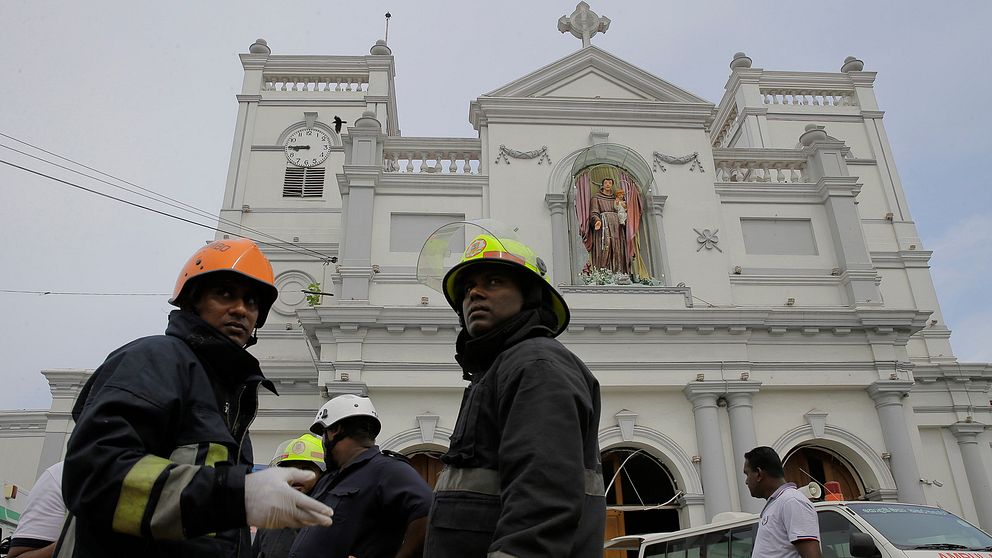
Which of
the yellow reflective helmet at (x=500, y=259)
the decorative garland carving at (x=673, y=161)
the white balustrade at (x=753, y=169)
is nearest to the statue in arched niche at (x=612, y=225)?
the decorative garland carving at (x=673, y=161)

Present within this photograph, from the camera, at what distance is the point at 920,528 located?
6.00 metres

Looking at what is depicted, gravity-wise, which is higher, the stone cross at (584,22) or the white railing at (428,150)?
the stone cross at (584,22)

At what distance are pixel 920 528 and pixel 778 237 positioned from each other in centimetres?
1056

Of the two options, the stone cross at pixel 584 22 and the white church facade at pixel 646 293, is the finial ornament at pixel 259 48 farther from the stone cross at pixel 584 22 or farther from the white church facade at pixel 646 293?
the stone cross at pixel 584 22

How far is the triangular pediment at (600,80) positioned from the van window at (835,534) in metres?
12.1

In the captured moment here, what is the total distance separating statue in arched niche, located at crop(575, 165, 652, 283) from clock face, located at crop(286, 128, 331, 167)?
25.1 feet

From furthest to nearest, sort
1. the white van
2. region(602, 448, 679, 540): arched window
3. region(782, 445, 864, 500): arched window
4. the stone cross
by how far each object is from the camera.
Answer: the stone cross → region(782, 445, 864, 500): arched window → region(602, 448, 679, 540): arched window → the white van

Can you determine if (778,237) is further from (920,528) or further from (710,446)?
(920,528)

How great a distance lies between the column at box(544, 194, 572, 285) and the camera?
47.3ft

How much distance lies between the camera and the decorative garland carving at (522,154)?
51.0ft

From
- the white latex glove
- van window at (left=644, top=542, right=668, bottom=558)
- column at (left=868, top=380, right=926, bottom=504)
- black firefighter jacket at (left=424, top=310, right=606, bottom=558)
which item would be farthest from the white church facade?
the white latex glove

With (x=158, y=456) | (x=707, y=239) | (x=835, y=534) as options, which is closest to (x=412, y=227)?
(x=707, y=239)

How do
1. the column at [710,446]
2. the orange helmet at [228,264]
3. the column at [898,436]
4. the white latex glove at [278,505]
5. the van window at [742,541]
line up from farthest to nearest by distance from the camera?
the column at [898,436]
the column at [710,446]
the van window at [742,541]
the orange helmet at [228,264]
the white latex glove at [278,505]

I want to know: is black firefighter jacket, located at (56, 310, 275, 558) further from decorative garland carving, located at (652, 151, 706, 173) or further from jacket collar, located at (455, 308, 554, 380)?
decorative garland carving, located at (652, 151, 706, 173)
